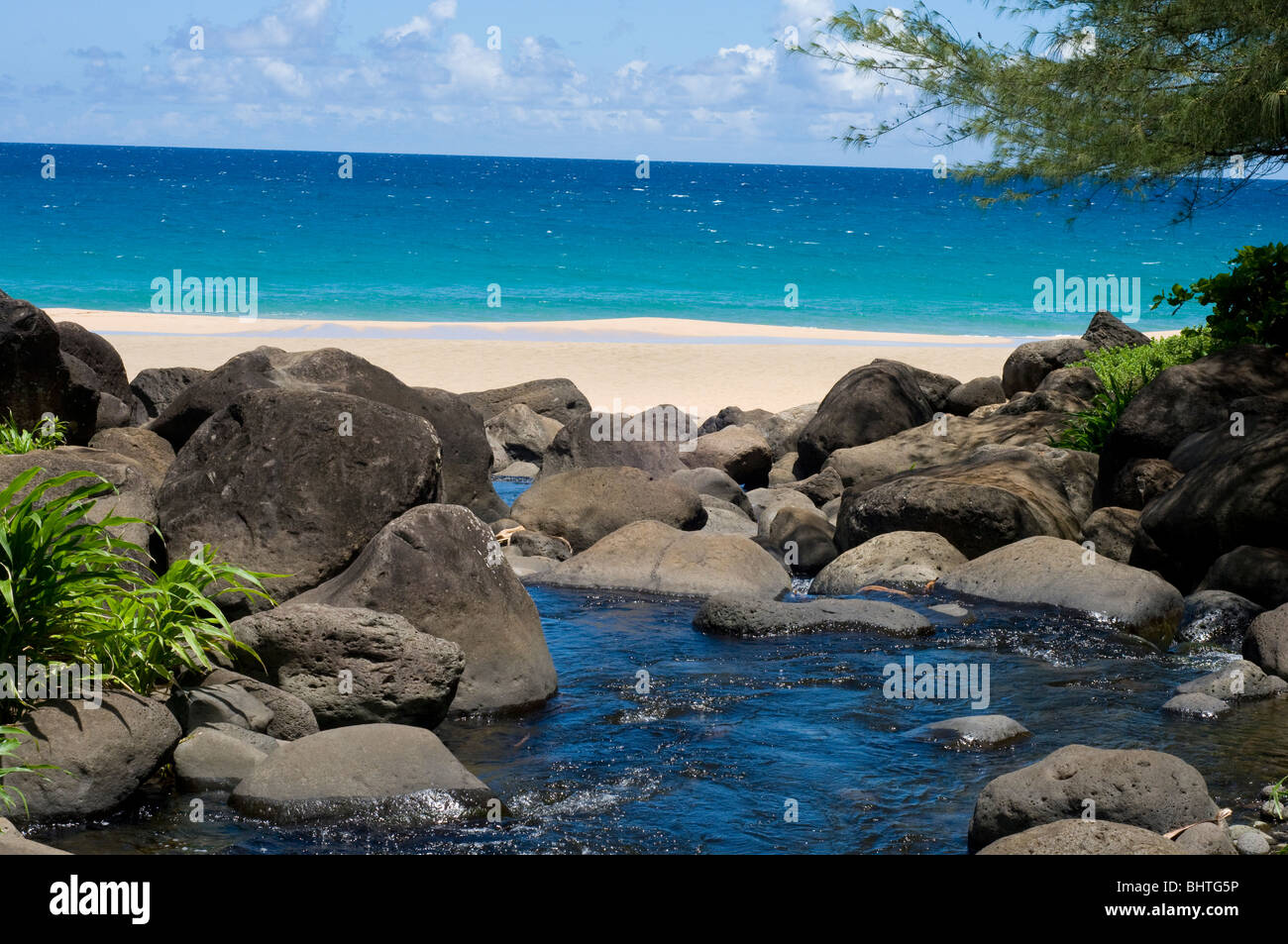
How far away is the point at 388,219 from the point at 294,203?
13310mm

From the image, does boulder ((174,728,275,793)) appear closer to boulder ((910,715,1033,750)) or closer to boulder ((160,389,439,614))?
boulder ((160,389,439,614))

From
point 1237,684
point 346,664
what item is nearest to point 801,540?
point 1237,684

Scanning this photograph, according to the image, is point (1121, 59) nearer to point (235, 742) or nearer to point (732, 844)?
point (732, 844)

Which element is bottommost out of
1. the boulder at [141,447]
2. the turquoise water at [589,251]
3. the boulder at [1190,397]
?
the boulder at [141,447]

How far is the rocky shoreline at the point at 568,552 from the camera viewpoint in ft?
21.1

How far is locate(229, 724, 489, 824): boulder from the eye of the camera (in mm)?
6402

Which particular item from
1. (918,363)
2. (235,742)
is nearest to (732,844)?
(235,742)

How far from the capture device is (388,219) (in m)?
68.9

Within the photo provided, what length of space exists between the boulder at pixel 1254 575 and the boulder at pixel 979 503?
6.19 feet

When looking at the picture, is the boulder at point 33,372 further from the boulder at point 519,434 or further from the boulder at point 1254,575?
the boulder at point 1254,575

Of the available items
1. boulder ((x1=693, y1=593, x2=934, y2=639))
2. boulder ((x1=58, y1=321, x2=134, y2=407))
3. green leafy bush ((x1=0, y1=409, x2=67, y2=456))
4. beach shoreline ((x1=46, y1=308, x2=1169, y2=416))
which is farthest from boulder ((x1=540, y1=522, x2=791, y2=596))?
beach shoreline ((x1=46, y1=308, x2=1169, y2=416))

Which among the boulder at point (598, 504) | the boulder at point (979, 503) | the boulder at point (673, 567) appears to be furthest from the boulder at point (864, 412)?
the boulder at point (673, 567)

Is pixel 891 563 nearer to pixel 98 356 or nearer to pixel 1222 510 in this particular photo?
pixel 1222 510

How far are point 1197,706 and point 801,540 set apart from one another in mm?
5370
